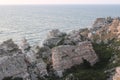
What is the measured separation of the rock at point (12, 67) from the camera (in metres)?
62.7

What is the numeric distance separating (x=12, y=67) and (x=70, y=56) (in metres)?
16.3

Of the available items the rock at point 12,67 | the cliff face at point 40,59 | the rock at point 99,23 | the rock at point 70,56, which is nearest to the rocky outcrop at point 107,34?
the rock at point 99,23

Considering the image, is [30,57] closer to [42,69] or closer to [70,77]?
[42,69]

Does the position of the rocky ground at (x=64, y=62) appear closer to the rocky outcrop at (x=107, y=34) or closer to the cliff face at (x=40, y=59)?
the cliff face at (x=40, y=59)

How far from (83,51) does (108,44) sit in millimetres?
20344

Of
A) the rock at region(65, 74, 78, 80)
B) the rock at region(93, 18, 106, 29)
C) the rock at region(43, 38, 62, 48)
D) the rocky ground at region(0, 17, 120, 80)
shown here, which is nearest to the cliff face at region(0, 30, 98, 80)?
the rocky ground at region(0, 17, 120, 80)

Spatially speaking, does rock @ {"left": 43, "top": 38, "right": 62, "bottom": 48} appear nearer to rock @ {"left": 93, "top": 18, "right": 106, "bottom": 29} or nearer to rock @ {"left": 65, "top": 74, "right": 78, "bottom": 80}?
rock @ {"left": 65, "top": 74, "right": 78, "bottom": 80}

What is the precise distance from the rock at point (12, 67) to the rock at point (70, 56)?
29.5ft

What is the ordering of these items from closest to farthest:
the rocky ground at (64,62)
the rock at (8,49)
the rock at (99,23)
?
the rocky ground at (64,62), the rock at (8,49), the rock at (99,23)

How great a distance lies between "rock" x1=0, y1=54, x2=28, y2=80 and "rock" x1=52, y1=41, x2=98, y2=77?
901 cm

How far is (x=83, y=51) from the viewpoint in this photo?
76000 millimetres

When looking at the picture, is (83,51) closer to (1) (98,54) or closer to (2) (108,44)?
(1) (98,54)

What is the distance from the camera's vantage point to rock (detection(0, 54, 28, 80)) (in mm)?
62737

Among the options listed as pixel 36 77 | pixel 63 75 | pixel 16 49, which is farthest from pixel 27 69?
pixel 16 49
